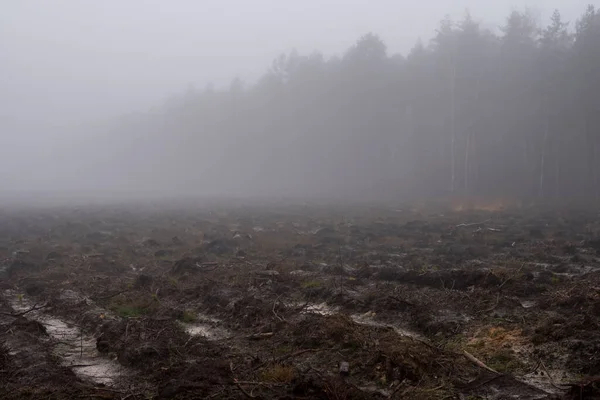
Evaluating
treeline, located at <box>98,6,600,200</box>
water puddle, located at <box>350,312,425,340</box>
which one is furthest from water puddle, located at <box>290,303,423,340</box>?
treeline, located at <box>98,6,600,200</box>

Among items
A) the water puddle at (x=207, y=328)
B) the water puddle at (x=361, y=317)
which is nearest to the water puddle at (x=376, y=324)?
the water puddle at (x=361, y=317)

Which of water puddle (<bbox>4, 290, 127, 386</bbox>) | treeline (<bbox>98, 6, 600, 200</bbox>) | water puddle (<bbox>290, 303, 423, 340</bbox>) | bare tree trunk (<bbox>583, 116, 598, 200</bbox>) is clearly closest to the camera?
water puddle (<bbox>4, 290, 127, 386</bbox>)

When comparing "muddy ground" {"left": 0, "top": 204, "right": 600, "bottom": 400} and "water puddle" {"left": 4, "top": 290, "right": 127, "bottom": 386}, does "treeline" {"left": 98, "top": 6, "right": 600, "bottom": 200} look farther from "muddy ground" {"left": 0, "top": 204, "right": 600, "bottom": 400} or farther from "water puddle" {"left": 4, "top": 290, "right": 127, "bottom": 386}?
"water puddle" {"left": 4, "top": 290, "right": 127, "bottom": 386}

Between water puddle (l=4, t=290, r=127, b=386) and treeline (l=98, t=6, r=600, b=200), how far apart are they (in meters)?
40.5

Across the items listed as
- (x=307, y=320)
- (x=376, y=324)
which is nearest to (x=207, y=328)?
(x=307, y=320)

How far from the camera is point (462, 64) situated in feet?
170

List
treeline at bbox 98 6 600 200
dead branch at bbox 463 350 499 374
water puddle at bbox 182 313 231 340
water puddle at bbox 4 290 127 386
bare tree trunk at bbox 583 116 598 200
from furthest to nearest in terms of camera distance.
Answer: treeline at bbox 98 6 600 200 → bare tree trunk at bbox 583 116 598 200 → water puddle at bbox 182 313 231 340 → water puddle at bbox 4 290 127 386 → dead branch at bbox 463 350 499 374

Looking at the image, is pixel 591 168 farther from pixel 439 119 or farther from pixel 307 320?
pixel 307 320

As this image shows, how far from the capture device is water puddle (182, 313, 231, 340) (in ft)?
32.7

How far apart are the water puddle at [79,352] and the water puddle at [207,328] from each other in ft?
6.03

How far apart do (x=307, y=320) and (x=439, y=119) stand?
5372cm

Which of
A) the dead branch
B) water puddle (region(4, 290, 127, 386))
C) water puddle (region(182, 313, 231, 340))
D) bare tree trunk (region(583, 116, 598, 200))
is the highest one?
bare tree trunk (region(583, 116, 598, 200))

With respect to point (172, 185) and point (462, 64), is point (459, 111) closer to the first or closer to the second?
point (462, 64)

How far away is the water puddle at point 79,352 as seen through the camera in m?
8.00
